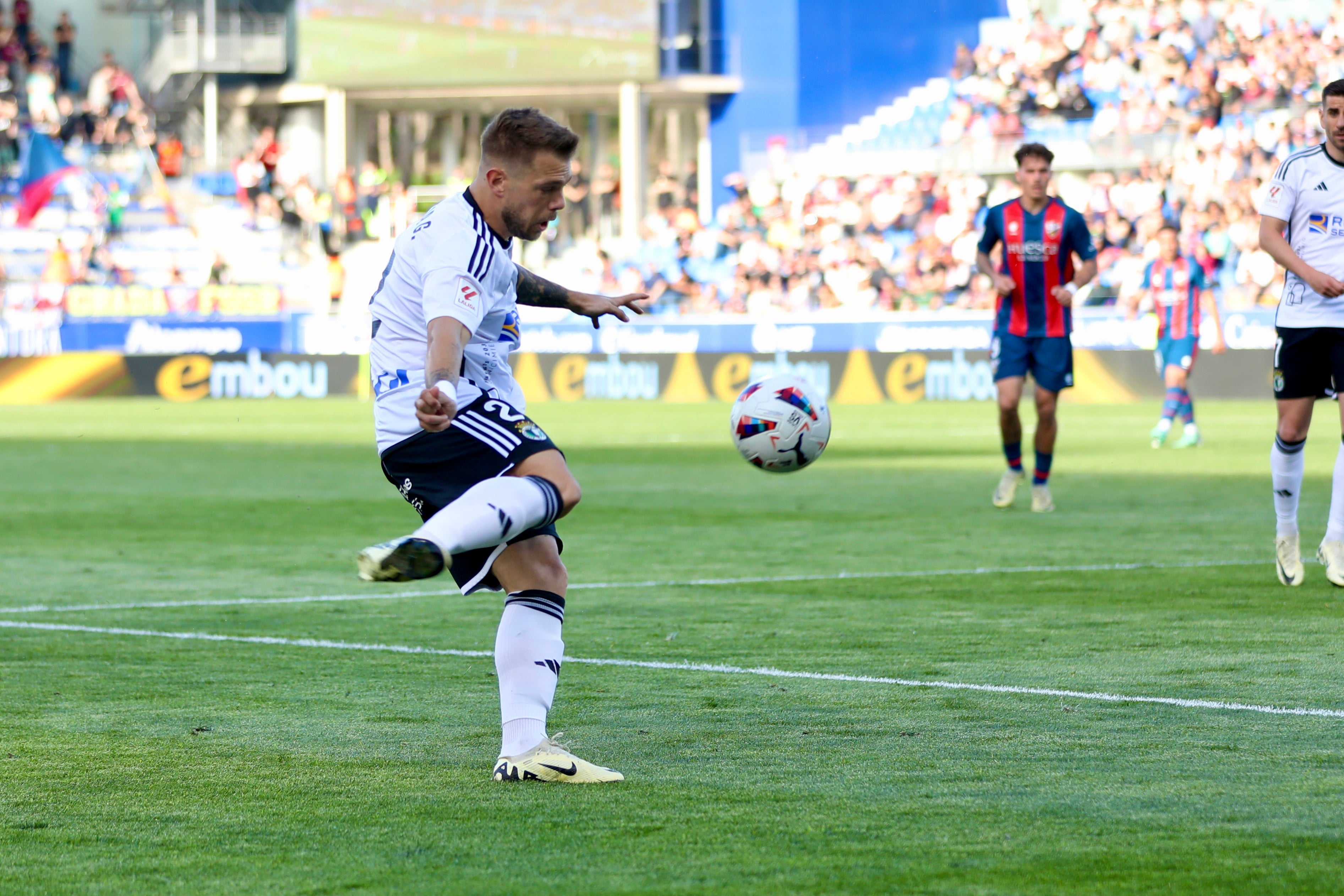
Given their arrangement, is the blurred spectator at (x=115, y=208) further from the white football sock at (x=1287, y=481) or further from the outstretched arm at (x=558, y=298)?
the outstretched arm at (x=558, y=298)

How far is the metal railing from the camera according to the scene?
146 ft

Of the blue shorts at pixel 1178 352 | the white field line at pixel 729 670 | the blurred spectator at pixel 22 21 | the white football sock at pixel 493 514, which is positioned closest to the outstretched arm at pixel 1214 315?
the blue shorts at pixel 1178 352

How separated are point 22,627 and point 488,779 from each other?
3711 millimetres

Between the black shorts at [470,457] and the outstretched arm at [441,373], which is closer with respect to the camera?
the outstretched arm at [441,373]

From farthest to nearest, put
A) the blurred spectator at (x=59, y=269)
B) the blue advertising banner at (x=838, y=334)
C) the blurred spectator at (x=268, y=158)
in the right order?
1. the blurred spectator at (x=268, y=158)
2. the blurred spectator at (x=59, y=269)
3. the blue advertising banner at (x=838, y=334)

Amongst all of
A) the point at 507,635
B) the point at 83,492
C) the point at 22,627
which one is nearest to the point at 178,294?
the point at 83,492

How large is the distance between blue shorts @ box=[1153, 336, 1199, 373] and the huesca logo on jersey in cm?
1479

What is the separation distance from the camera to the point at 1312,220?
8.36 m

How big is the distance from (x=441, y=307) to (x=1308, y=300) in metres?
4.97

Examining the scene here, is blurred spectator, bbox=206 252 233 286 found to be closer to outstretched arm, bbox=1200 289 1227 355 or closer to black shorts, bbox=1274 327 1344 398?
outstretched arm, bbox=1200 289 1227 355

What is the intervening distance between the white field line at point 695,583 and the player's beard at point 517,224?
3751 millimetres

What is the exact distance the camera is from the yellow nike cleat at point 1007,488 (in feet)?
42.1

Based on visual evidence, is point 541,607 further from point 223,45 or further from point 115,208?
point 223,45

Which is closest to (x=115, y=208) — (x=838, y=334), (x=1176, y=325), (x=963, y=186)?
(x=838, y=334)
